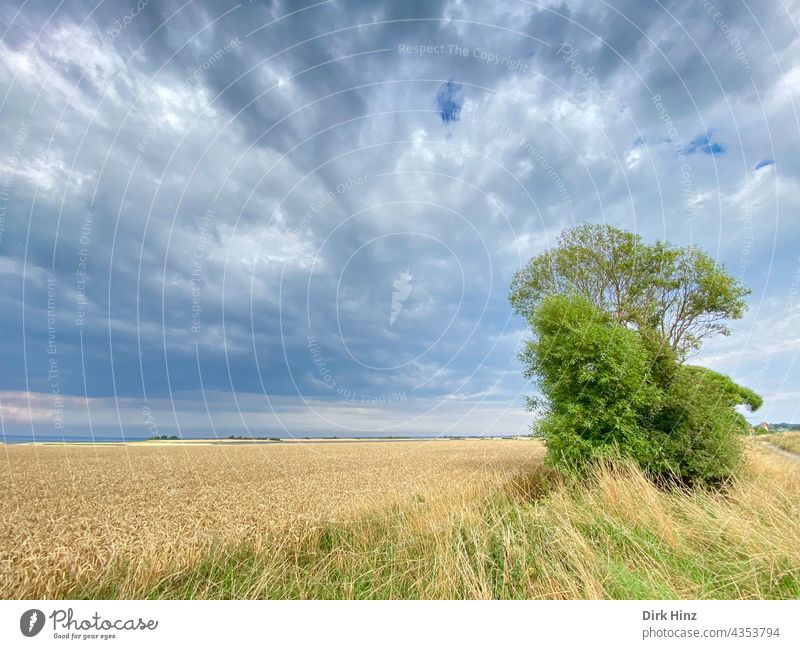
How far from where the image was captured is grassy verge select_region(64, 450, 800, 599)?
5.34 metres

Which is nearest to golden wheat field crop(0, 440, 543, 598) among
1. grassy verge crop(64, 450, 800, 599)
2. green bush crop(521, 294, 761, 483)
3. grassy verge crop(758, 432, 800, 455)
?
grassy verge crop(64, 450, 800, 599)

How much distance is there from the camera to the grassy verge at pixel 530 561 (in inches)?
210

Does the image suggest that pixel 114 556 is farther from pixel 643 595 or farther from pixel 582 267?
pixel 582 267

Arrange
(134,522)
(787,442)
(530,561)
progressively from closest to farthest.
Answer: (530,561) < (134,522) < (787,442)

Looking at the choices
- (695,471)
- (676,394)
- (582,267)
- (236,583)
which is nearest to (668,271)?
(582,267)

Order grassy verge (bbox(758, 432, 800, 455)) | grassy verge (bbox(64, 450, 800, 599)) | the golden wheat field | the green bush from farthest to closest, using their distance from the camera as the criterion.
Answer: grassy verge (bbox(758, 432, 800, 455))
the green bush
the golden wheat field
grassy verge (bbox(64, 450, 800, 599))

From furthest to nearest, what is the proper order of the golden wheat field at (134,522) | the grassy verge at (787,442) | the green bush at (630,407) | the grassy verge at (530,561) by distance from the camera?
1. the grassy verge at (787,442)
2. the green bush at (630,407)
3. the golden wheat field at (134,522)
4. the grassy verge at (530,561)

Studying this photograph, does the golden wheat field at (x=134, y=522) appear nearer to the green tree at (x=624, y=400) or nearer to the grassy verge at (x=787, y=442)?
the green tree at (x=624, y=400)

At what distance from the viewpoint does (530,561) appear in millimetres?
6070

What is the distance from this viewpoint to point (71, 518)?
9.48m

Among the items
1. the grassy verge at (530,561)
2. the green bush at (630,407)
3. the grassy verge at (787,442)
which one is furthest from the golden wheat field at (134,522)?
the grassy verge at (787,442)

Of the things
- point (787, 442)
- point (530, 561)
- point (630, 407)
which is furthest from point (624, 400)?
point (787, 442)

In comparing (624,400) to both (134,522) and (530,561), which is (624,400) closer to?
(530,561)

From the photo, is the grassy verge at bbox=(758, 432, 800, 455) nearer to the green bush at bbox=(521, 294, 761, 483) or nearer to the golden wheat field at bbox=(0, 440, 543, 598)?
the green bush at bbox=(521, 294, 761, 483)
